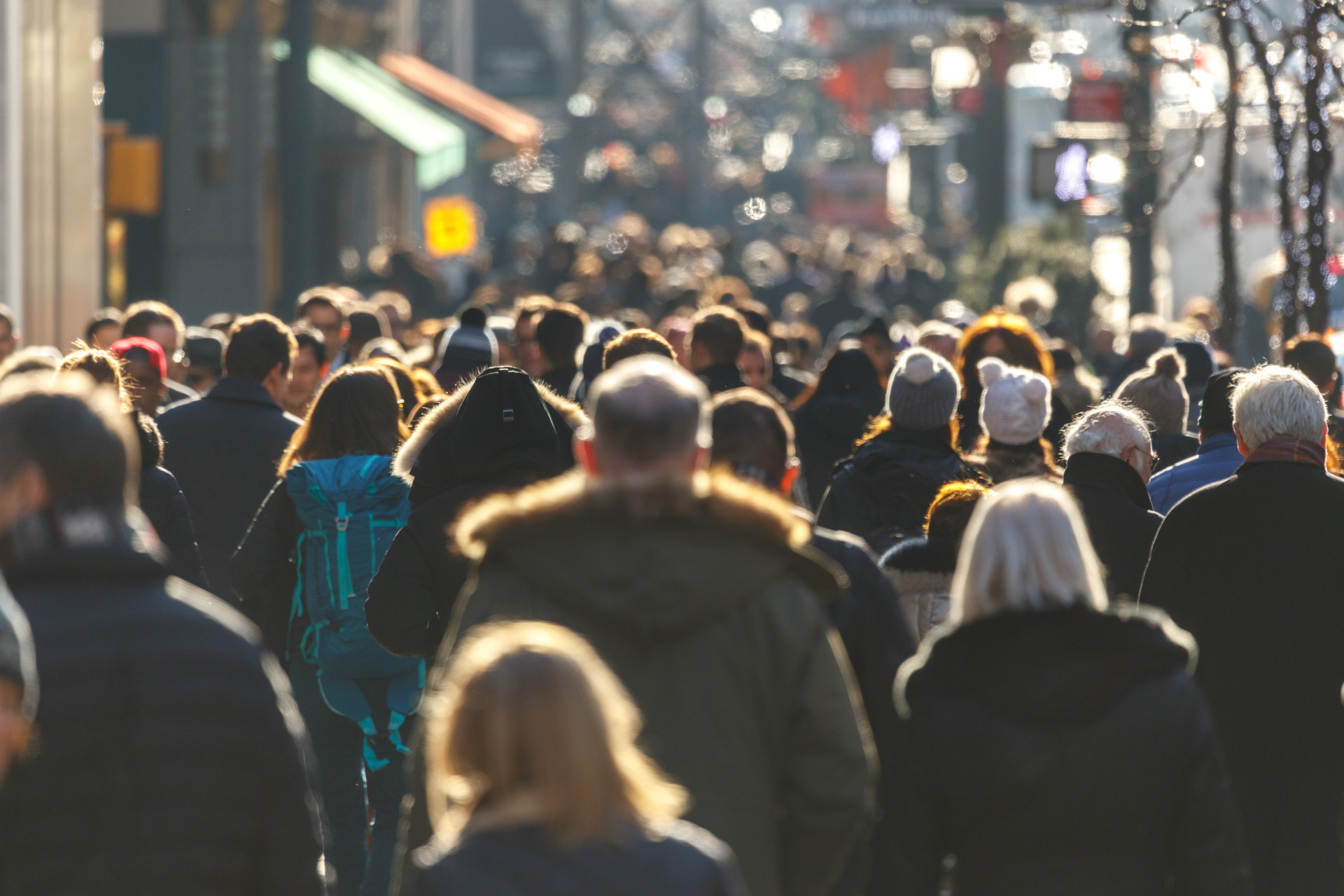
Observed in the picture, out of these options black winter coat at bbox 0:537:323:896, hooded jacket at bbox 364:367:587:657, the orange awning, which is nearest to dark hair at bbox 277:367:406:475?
hooded jacket at bbox 364:367:587:657

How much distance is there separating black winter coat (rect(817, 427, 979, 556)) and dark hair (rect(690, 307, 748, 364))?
201cm

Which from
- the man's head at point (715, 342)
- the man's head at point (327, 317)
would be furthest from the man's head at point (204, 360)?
the man's head at point (715, 342)

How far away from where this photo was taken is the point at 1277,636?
19.1ft

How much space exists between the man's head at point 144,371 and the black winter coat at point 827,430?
2899 mm

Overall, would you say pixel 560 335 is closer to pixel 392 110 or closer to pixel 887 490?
pixel 887 490

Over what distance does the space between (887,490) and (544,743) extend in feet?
14.2

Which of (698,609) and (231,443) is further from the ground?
(231,443)

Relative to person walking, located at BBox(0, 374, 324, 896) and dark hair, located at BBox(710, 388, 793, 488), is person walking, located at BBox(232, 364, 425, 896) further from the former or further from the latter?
person walking, located at BBox(0, 374, 324, 896)

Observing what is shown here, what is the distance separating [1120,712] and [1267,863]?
2158mm

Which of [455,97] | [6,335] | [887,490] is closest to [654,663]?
[887,490]

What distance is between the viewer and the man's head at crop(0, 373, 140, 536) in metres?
3.51

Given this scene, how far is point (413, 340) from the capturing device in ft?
50.0

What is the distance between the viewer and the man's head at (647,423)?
3.90 meters

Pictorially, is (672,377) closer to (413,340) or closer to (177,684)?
(177,684)
